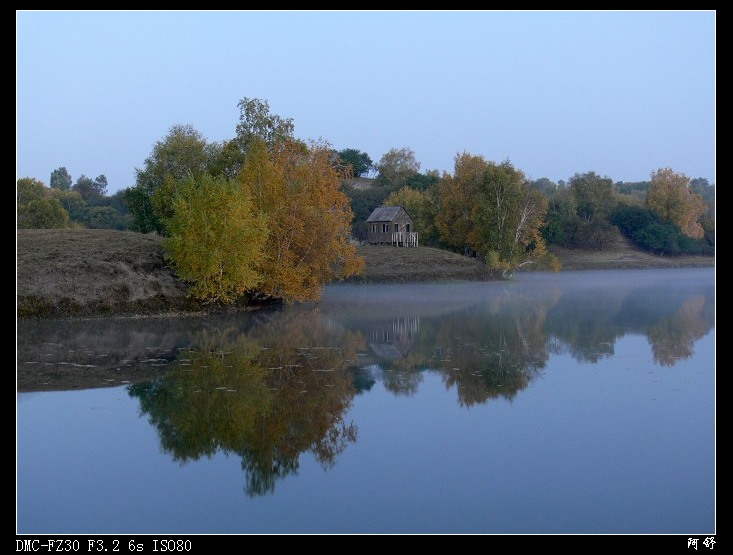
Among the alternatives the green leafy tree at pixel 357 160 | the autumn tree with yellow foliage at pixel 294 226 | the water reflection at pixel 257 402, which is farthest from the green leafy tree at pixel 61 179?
the water reflection at pixel 257 402

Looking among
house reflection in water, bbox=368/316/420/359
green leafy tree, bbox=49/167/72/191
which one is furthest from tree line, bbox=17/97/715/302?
green leafy tree, bbox=49/167/72/191

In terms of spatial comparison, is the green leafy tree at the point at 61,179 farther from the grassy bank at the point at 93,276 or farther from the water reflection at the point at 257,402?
the water reflection at the point at 257,402

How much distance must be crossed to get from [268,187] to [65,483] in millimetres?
27010

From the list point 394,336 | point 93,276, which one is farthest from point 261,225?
point 394,336

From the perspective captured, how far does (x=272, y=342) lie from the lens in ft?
74.7

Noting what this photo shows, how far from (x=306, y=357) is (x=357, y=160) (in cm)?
9281

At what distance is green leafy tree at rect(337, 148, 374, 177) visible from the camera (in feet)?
359

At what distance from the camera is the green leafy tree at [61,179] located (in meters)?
136

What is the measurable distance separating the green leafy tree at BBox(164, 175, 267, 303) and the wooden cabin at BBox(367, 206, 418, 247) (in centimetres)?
3358

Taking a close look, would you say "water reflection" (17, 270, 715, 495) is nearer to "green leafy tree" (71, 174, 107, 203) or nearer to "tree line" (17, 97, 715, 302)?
"tree line" (17, 97, 715, 302)

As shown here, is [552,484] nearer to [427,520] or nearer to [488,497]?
[488,497]

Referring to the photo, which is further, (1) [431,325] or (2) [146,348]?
(1) [431,325]
